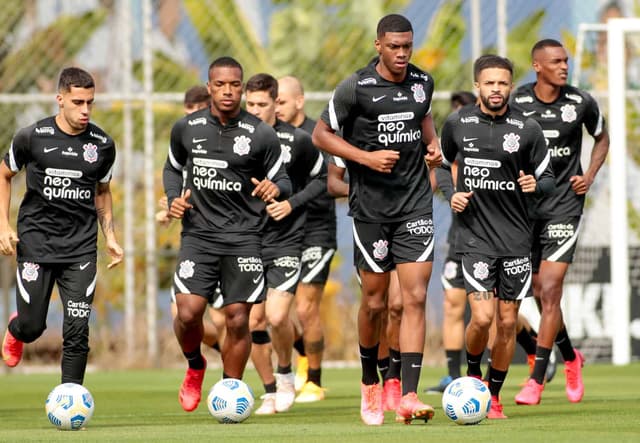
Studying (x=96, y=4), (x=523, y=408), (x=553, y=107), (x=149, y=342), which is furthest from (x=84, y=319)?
Result: (x=96, y=4)

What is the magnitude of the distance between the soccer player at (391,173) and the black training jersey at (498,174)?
0.67m

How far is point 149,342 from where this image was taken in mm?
18156

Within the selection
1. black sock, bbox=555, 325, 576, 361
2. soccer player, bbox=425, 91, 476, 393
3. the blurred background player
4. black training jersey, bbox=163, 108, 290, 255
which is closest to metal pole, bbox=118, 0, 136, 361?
the blurred background player

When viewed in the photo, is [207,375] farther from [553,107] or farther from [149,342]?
[553,107]

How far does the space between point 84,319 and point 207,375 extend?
22.0ft

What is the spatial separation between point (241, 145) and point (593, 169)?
316 centimetres

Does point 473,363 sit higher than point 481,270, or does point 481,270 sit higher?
point 481,270

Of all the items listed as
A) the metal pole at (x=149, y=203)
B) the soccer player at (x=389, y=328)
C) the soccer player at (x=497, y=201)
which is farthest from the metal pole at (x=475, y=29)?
the soccer player at (x=497, y=201)

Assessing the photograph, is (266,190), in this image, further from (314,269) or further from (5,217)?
(314,269)

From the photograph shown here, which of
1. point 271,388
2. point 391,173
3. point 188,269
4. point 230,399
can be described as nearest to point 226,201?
point 188,269

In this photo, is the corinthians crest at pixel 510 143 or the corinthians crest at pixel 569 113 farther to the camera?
the corinthians crest at pixel 569 113

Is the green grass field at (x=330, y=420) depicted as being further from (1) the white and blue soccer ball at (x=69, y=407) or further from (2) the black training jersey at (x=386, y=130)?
(2) the black training jersey at (x=386, y=130)

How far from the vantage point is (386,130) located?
9.44 m

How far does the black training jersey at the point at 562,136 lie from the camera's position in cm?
1165
